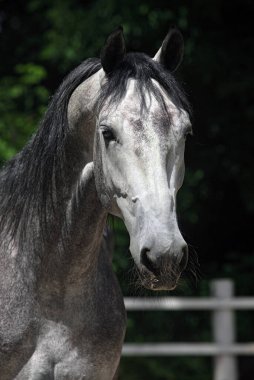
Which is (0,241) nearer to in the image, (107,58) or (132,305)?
(107,58)

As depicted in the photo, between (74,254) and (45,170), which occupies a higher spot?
(45,170)

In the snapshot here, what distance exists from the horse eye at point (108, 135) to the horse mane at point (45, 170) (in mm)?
316

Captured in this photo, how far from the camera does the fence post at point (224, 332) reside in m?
7.17

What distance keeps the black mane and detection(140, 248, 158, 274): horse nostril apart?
0.61 meters

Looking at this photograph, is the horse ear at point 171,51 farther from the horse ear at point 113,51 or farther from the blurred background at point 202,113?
the blurred background at point 202,113

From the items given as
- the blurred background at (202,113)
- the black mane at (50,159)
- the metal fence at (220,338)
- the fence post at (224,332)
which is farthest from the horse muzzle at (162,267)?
the blurred background at (202,113)

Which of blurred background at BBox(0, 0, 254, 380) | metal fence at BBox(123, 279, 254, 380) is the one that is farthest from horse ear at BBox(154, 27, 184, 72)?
blurred background at BBox(0, 0, 254, 380)

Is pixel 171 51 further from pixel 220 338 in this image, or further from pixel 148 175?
pixel 220 338

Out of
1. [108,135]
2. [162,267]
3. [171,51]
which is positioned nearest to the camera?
[162,267]

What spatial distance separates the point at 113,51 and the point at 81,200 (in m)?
0.57

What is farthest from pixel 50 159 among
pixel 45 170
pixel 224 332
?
pixel 224 332

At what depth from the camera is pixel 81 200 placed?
10.2 feet

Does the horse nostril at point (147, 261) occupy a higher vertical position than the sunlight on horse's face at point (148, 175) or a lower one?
lower

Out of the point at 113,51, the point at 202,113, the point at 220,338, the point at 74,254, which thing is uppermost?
the point at 113,51
